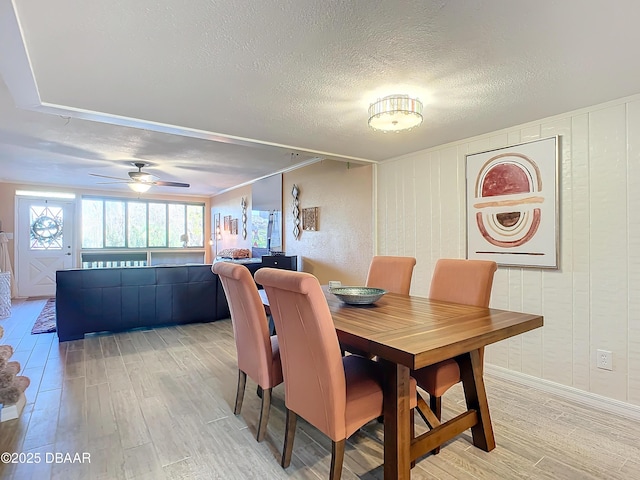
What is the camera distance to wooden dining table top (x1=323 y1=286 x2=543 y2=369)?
134 cm

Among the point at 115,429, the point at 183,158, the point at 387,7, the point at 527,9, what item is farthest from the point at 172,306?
the point at 527,9

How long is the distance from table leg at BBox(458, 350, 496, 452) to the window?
804 centimetres

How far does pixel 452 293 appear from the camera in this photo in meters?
2.43

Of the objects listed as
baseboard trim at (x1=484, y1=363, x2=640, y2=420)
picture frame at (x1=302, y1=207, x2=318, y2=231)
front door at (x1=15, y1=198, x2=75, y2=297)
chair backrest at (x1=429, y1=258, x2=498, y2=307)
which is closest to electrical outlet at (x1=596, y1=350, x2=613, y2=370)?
baseboard trim at (x1=484, y1=363, x2=640, y2=420)

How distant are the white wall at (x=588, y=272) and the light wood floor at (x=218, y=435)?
29 cm

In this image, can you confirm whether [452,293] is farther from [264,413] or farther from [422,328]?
[264,413]

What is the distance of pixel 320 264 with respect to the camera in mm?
5043

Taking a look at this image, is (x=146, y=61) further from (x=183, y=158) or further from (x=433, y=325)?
(x=183, y=158)

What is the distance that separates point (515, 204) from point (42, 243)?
8.35m

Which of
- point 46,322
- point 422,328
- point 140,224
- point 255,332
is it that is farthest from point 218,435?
point 140,224

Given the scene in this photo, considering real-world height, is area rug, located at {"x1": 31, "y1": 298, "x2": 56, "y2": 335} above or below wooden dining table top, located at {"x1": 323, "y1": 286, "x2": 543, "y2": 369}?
below

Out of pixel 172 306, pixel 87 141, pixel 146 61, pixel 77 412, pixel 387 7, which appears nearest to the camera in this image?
pixel 387 7

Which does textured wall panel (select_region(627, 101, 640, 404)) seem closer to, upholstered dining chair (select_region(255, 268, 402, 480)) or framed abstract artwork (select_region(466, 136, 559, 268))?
framed abstract artwork (select_region(466, 136, 559, 268))

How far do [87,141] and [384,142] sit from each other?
11.1 ft
